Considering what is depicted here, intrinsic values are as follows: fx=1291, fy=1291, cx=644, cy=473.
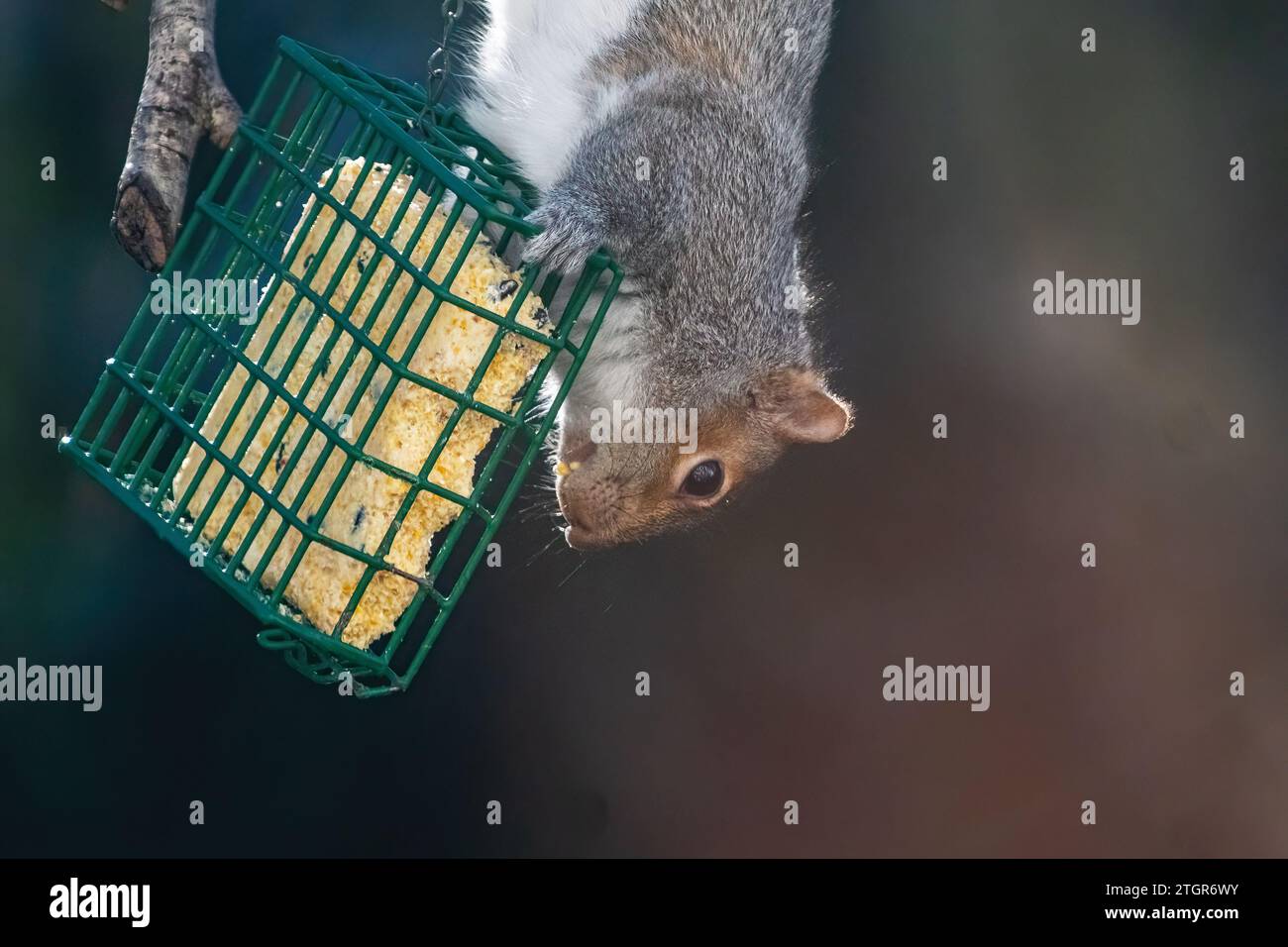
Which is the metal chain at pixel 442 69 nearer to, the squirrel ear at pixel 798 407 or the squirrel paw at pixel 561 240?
the squirrel paw at pixel 561 240

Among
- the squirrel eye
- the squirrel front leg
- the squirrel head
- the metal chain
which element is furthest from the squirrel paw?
the squirrel eye

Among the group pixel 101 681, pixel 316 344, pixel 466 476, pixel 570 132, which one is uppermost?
pixel 570 132

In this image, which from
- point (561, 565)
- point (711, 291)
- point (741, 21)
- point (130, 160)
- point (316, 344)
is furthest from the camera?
point (561, 565)

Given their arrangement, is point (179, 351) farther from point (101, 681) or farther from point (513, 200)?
point (101, 681)

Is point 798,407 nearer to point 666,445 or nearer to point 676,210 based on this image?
point 666,445

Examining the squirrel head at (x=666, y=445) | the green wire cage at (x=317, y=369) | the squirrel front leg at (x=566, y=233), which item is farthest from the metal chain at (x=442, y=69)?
the squirrel head at (x=666, y=445)

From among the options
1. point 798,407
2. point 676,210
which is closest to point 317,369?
point 676,210

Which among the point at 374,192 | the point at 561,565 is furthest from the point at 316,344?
the point at 561,565
